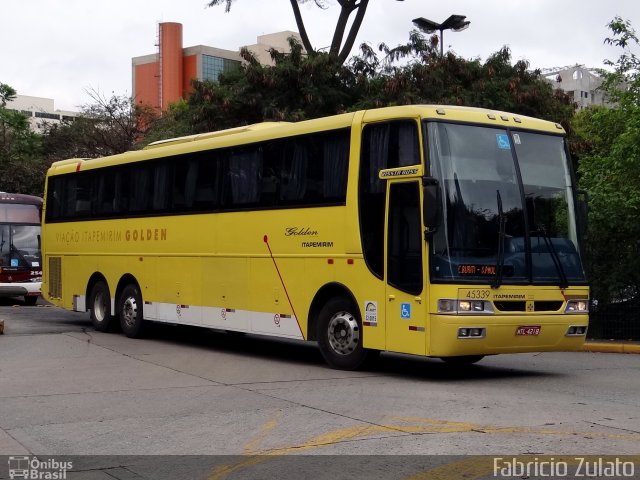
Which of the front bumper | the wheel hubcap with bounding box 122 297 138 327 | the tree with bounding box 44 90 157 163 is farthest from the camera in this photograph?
the tree with bounding box 44 90 157 163

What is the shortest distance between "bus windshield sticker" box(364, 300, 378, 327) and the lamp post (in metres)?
16.5

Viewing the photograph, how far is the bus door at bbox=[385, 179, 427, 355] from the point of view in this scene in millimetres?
11766

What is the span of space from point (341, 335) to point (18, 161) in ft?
112

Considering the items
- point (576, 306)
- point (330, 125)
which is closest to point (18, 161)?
point (330, 125)

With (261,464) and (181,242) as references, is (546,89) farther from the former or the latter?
(261,464)

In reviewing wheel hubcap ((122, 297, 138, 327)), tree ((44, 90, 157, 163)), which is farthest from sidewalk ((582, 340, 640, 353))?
tree ((44, 90, 157, 163))

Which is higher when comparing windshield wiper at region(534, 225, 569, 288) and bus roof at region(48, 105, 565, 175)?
bus roof at region(48, 105, 565, 175)

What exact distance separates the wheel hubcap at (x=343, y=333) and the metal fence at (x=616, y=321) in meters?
8.47

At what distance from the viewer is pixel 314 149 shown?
13.7m

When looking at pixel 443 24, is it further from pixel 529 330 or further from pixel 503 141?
pixel 529 330

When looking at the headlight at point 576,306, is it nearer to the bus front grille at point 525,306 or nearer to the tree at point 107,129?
the bus front grille at point 525,306

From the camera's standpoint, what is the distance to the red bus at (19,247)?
93.4 feet

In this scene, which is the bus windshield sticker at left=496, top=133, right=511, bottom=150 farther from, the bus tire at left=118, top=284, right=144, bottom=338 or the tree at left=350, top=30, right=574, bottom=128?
the tree at left=350, top=30, right=574, bottom=128

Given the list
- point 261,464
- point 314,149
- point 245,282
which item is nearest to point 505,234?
point 314,149
